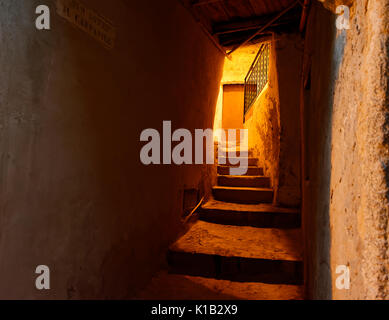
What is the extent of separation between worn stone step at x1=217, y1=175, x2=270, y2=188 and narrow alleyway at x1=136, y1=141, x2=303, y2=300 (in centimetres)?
67

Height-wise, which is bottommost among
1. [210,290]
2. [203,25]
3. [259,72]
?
[210,290]

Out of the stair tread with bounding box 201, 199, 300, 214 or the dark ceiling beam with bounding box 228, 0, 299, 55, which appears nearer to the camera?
the dark ceiling beam with bounding box 228, 0, 299, 55

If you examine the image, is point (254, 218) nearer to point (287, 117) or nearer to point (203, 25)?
point (287, 117)

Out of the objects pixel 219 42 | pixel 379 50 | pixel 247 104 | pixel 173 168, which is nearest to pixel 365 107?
pixel 379 50

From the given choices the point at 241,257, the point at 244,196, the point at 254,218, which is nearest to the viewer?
the point at 241,257

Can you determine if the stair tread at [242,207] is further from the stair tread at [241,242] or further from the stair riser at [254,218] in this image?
the stair tread at [241,242]

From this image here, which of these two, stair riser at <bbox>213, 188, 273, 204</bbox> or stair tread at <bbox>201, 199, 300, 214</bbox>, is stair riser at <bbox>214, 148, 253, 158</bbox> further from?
stair tread at <bbox>201, 199, 300, 214</bbox>

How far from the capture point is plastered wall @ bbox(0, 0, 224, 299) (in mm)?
1331

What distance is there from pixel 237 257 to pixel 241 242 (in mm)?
415

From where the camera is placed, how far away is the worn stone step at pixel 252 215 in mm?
3828

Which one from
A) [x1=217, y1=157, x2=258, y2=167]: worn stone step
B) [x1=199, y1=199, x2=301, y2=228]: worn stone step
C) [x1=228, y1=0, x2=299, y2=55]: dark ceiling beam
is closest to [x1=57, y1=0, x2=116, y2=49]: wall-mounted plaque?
[x1=228, y1=0, x2=299, y2=55]: dark ceiling beam

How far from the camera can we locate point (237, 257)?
293cm

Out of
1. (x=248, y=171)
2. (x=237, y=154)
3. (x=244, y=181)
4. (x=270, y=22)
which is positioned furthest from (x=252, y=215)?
(x=270, y=22)

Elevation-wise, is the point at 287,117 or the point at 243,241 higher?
the point at 287,117
